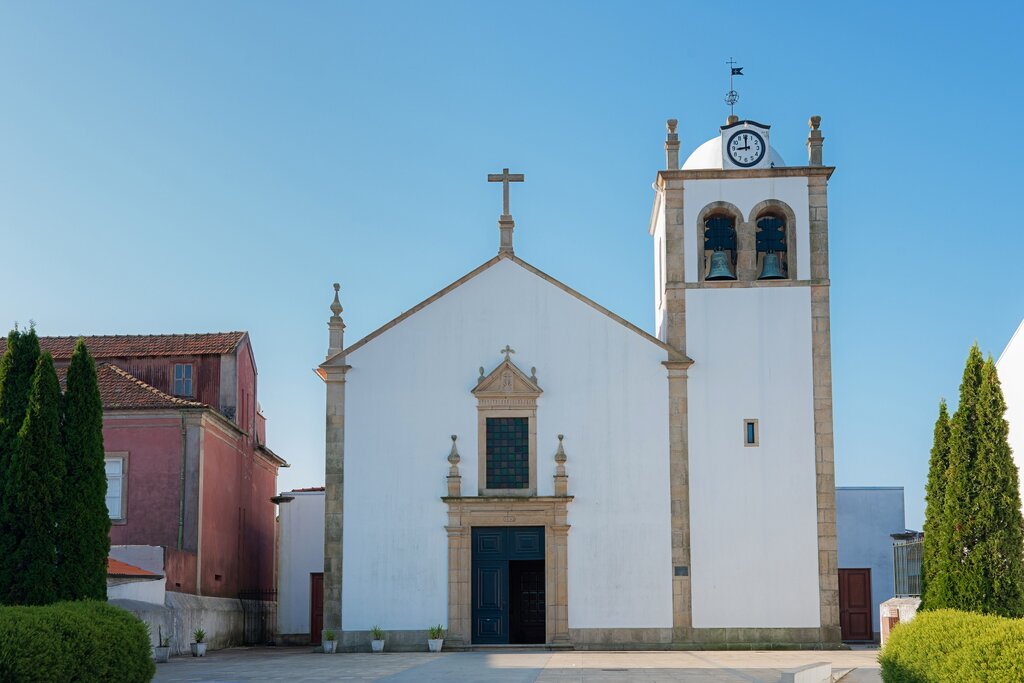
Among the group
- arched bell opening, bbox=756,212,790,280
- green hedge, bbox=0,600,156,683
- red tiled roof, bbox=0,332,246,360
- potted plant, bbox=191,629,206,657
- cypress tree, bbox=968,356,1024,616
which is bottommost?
potted plant, bbox=191,629,206,657

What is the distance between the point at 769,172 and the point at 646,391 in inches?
223

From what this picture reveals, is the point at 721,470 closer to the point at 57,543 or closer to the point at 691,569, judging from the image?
the point at 691,569

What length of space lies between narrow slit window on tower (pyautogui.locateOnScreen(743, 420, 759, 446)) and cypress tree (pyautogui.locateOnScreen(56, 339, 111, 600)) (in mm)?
14587

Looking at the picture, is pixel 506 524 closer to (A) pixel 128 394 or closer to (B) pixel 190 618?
(B) pixel 190 618

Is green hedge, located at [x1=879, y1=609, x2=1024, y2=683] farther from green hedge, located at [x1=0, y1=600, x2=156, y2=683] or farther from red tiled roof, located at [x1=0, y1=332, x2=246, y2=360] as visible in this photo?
red tiled roof, located at [x1=0, y1=332, x2=246, y2=360]

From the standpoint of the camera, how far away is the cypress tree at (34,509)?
53.3ft

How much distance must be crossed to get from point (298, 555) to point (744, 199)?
1416cm

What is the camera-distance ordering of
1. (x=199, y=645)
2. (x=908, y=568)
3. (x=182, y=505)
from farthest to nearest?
(x=182, y=505), (x=199, y=645), (x=908, y=568)

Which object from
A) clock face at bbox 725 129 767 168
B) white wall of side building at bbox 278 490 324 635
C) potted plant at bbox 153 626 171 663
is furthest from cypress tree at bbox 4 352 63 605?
clock face at bbox 725 129 767 168

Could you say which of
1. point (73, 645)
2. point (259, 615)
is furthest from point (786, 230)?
point (73, 645)

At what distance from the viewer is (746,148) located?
28625 millimetres

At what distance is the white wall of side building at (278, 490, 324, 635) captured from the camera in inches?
1254

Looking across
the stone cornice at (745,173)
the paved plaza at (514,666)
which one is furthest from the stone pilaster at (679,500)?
the stone cornice at (745,173)

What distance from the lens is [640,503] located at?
88.7 feet
